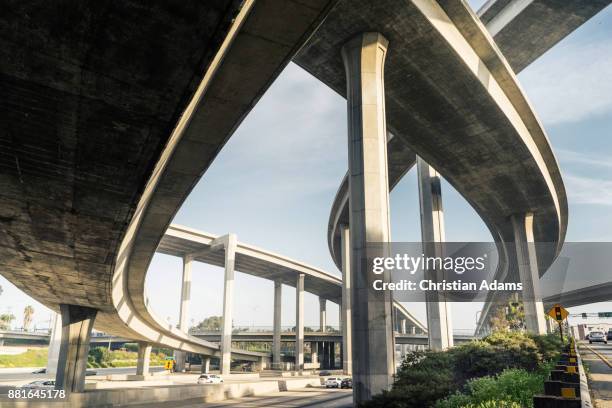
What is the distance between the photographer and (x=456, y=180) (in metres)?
44.1

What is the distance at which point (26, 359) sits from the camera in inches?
3492

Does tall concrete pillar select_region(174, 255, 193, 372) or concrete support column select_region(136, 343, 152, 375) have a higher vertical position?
tall concrete pillar select_region(174, 255, 193, 372)

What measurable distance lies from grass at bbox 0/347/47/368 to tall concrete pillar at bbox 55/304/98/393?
62.9 m

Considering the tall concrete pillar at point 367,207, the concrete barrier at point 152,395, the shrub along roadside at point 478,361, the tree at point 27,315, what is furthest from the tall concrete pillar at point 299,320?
the tree at point 27,315

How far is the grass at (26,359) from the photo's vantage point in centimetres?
8180

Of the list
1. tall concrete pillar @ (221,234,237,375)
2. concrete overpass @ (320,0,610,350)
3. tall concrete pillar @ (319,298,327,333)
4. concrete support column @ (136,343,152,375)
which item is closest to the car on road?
concrete overpass @ (320,0,610,350)

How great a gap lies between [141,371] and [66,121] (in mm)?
59887

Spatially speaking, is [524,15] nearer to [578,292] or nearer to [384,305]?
[384,305]

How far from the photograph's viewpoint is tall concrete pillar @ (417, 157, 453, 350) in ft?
138

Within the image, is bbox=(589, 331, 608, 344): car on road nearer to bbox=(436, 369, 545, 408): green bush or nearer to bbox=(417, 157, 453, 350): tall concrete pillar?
bbox=(417, 157, 453, 350): tall concrete pillar

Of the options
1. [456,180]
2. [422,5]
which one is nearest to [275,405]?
[422,5]

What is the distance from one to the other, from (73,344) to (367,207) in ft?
77.2

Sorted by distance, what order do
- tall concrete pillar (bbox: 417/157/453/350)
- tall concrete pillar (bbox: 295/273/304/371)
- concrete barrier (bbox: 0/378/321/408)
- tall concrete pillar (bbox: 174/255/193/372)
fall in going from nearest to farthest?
concrete barrier (bbox: 0/378/321/408) → tall concrete pillar (bbox: 417/157/453/350) → tall concrete pillar (bbox: 174/255/193/372) → tall concrete pillar (bbox: 295/273/304/371)

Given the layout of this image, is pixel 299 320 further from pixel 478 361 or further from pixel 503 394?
pixel 503 394
